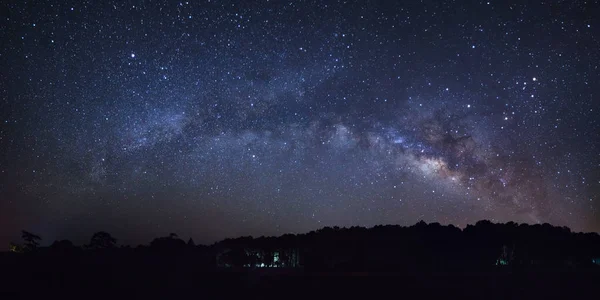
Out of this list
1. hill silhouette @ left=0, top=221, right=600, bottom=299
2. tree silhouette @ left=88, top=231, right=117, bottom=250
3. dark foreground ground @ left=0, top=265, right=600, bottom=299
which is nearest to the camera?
dark foreground ground @ left=0, top=265, right=600, bottom=299

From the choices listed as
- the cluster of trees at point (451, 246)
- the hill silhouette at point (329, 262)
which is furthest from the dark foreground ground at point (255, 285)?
the cluster of trees at point (451, 246)

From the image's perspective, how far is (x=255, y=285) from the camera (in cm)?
2236

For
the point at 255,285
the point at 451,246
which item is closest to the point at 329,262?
the point at 451,246

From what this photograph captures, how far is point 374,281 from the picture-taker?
23.5 meters

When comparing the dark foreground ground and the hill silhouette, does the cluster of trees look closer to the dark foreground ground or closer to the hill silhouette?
the hill silhouette

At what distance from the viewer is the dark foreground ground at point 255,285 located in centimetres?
2122

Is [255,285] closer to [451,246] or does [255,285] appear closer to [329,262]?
[329,262]

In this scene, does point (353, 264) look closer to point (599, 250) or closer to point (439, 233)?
point (439, 233)

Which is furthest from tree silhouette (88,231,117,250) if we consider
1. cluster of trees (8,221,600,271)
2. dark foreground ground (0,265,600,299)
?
dark foreground ground (0,265,600,299)

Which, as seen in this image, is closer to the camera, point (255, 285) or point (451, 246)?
point (255, 285)

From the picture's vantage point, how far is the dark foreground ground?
69.6 ft

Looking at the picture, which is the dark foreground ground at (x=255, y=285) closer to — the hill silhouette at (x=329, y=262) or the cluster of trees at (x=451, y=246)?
the hill silhouette at (x=329, y=262)

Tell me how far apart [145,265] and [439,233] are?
3288 cm

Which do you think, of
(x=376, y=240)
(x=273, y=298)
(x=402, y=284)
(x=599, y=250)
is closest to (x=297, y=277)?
(x=273, y=298)
